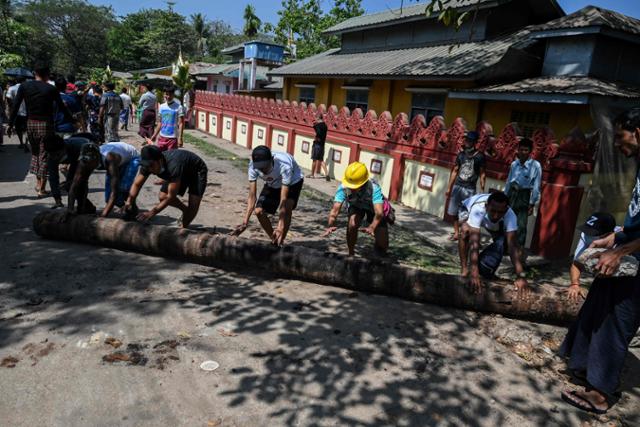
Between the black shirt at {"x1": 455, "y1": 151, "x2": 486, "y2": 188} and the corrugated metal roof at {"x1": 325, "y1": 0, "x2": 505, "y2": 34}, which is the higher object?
the corrugated metal roof at {"x1": 325, "y1": 0, "x2": 505, "y2": 34}

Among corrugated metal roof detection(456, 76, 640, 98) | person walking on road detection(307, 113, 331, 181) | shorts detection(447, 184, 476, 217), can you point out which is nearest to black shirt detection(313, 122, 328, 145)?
person walking on road detection(307, 113, 331, 181)

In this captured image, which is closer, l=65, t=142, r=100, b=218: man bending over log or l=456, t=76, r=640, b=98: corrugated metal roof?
l=65, t=142, r=100, b=218: man bending over log

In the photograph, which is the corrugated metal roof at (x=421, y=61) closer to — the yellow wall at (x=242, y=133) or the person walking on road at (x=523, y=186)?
the yellow wall at (x=242, y=133)

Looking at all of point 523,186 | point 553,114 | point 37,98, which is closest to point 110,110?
point 37,98

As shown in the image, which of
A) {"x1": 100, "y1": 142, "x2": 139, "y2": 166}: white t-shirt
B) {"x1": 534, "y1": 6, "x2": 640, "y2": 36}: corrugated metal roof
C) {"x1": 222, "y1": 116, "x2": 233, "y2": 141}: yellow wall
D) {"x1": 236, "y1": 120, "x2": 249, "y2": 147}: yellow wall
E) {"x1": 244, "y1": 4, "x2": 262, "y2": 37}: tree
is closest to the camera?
{"x1": 100, "y1": 142, "x2": 139, "y2": 166}: white t-shirt

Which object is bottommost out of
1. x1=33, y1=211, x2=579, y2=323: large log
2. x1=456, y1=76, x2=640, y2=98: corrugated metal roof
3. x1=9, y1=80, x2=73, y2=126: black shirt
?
x1=33, y1=211, x2=579, y2=323: large log

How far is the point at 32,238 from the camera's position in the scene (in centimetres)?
554

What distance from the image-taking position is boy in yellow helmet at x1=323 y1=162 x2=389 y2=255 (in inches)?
200

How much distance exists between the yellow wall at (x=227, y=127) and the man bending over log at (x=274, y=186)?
1451cm

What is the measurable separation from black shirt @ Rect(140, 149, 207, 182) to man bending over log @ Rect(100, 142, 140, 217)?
0.62 m

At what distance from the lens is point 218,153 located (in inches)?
609

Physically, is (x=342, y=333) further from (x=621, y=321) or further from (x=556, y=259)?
(x=556, y=259)

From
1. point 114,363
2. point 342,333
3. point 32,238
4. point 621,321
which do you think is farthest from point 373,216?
point 32,238

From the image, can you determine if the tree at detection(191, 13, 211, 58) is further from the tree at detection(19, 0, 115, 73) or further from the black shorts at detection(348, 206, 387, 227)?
the black shorts at detection(348, 206, 387, 227)
